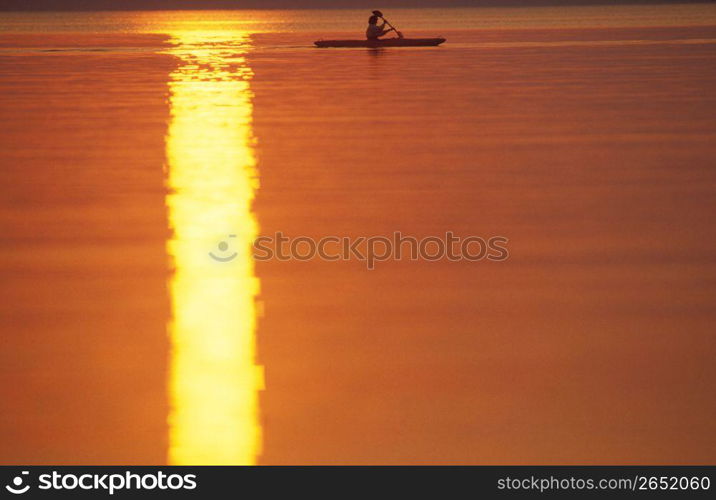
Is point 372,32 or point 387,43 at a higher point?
point 372,32

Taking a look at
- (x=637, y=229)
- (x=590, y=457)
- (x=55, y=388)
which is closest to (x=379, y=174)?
(x=637, y=229)

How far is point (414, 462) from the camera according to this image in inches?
106

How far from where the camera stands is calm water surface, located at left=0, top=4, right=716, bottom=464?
2.88m
